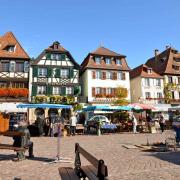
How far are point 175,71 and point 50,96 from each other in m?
22.4

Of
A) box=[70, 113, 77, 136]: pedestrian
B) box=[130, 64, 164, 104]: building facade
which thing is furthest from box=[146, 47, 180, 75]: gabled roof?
box=[70, 113, 77, 136]: pedestrian

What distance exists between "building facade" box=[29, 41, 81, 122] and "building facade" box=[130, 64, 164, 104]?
1138 centimetres

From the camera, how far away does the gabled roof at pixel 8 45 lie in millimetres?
35372

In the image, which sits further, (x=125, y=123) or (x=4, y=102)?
(x=4, y=102)

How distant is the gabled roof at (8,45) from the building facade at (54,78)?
2055mm

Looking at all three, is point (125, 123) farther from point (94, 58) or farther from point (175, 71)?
point (175, 71)

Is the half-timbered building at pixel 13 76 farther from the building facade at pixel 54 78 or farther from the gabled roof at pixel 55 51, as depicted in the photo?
the gabled roof at pixel 55 51

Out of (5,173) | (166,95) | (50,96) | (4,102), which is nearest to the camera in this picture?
(5,173)

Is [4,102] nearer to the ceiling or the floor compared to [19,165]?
nearer to the ceiling

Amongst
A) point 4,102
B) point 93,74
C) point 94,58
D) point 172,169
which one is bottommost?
point 172,169

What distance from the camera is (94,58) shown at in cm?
4066

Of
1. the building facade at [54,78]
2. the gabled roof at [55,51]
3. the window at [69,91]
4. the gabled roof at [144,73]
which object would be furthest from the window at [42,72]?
the gabled roof at [144,73]

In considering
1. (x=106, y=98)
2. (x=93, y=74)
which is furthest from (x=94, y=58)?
(x=106, y=98)

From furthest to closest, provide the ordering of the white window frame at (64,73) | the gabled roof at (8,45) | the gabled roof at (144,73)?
the gabled roof at (144,73) → the white window frame at (64,73) → the gabled roof at (8,45)
